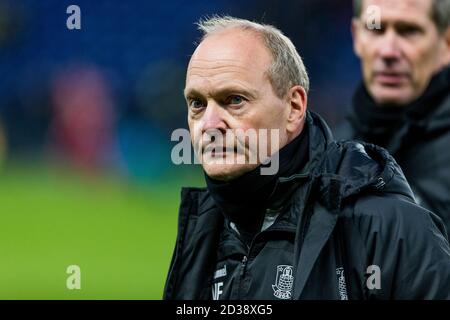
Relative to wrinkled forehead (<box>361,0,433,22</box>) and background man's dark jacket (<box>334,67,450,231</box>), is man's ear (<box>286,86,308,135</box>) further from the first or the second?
wrinkled forehead (<box>361,0,433,22</box>)

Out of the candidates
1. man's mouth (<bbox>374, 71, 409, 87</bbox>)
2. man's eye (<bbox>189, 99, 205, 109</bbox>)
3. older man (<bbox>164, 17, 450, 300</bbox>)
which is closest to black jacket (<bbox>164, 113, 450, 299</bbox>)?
older man (<bbox>164, 17, 450, 300</bbox>)

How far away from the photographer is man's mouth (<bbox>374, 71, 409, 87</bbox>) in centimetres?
495

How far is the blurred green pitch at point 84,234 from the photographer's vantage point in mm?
8570

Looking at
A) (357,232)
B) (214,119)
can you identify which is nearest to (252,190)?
(214,119)

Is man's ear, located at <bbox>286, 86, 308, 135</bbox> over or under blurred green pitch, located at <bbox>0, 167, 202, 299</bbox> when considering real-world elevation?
over

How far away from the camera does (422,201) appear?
4418 mm

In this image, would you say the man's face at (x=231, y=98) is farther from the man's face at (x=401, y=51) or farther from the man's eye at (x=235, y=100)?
the man's face at (x=401, y=51)

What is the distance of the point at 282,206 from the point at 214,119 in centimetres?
32

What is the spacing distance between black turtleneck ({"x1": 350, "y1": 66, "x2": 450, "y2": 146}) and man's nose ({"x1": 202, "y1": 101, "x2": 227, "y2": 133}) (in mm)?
2105

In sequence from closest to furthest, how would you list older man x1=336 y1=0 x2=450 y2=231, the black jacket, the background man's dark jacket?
A: the black jacket
the background man's dark jacket
older man x1=336 y1=0 x2=450 y2=231

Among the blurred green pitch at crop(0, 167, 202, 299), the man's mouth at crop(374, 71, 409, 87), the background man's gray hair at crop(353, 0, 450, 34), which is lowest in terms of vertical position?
the blurred green pitch at crop(0, 167, 202, 299)

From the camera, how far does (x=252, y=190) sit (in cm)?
273

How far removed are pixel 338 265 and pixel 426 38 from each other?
2.78 m
